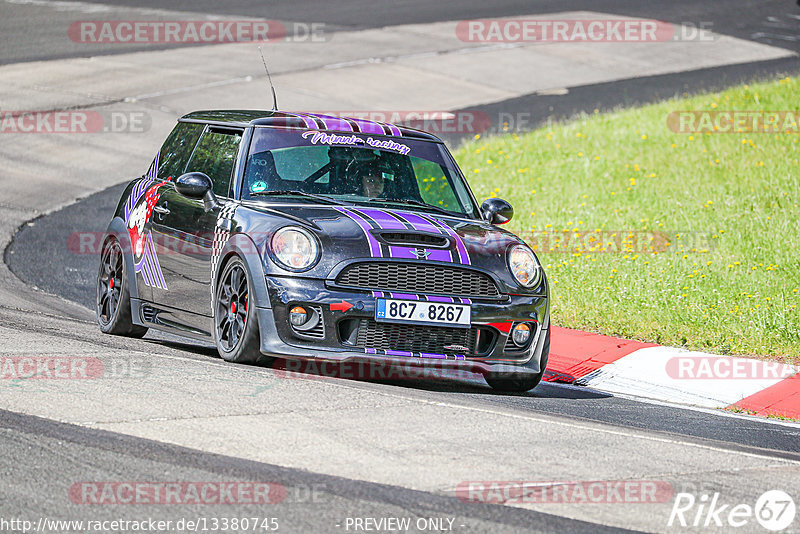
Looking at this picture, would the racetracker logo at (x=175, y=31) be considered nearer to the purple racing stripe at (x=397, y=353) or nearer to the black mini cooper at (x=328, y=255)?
the black mini cooper at (x=328, y=255)

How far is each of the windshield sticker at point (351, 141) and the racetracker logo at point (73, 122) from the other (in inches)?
457

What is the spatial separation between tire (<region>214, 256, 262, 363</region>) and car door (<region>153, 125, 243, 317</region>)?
21cm

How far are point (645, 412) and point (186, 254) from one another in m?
3.16

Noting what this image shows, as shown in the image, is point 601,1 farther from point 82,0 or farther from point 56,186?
point 56,186

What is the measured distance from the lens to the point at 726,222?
14047 mm

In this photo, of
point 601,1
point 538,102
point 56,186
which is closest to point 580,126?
point 538,102

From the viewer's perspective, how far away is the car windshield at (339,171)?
8312mm

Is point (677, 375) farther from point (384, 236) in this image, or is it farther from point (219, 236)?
point (219, 236)

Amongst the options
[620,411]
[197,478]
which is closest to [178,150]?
[620,411]

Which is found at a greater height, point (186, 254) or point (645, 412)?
point (186, 254)

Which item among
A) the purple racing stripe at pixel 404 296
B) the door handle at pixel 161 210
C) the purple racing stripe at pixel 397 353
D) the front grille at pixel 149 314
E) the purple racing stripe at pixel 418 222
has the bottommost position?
the front grille at pixel 149 314

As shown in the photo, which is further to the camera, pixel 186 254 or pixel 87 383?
pixel 186 254

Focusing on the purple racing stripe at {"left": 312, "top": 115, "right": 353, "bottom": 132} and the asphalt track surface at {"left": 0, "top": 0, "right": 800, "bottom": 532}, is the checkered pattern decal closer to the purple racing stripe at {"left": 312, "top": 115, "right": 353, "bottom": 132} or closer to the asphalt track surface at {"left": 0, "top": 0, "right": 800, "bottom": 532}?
the asphalt track surface at {"left": 0, "top": 0, "right": 800, "bottom": 532}

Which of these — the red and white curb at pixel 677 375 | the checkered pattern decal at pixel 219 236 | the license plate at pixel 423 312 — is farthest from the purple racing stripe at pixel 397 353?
the red and white curb at pixel 677 375
